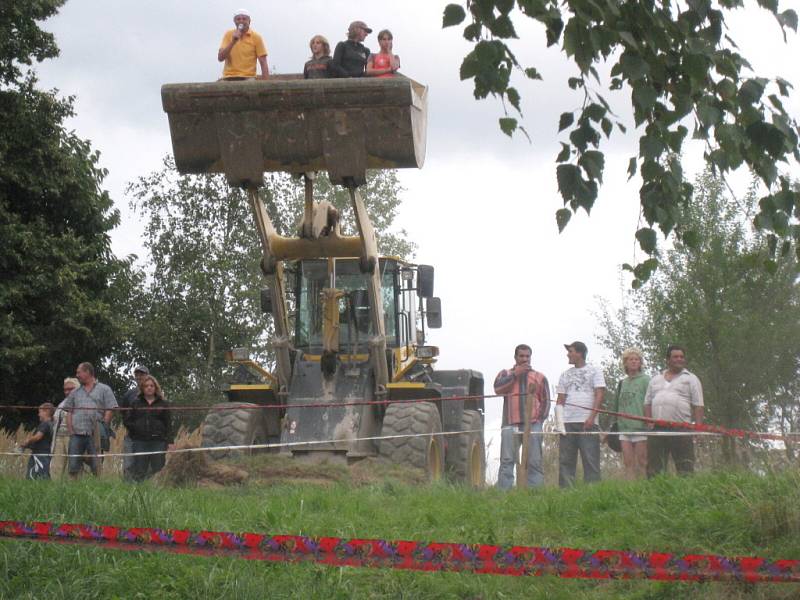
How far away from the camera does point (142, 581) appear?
26.6 ft

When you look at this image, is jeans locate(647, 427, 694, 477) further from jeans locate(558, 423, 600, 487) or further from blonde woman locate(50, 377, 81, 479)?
blonde woman locate(50, 377, 81, 479)

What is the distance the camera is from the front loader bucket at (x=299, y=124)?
13.4 metres

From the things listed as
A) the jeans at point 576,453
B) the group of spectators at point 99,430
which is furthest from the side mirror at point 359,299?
the jeans at point 576,453

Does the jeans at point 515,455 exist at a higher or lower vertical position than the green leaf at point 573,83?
lower

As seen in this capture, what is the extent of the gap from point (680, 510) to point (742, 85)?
396cm

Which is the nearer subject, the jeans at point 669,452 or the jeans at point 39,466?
the jeans at point 669,452

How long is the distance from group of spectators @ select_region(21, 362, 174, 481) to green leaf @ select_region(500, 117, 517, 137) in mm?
8633

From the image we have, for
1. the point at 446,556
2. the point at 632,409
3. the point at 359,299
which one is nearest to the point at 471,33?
the point at 446,556

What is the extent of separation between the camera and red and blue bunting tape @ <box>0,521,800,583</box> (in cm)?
596

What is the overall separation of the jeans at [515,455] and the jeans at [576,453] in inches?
8.7

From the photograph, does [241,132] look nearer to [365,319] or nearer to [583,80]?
[365,319]

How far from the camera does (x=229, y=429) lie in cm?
1518

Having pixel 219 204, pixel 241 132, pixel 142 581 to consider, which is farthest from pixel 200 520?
pixel 219 204

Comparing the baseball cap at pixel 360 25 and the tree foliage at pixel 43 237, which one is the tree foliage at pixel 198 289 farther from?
the baseball cap at pixel 360 25
